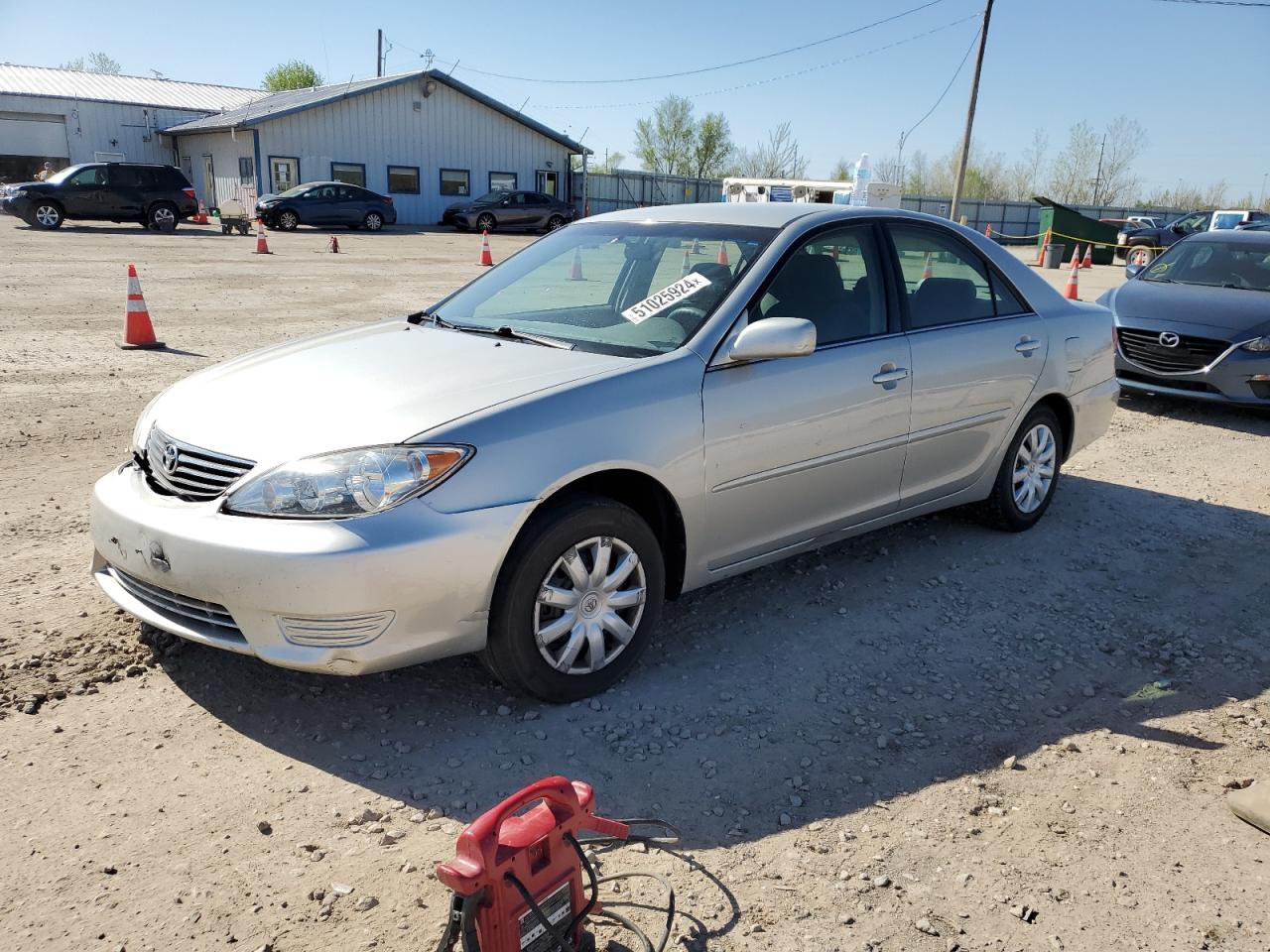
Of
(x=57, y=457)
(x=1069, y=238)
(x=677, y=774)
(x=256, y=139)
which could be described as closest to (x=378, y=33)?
(x=256, y=139)

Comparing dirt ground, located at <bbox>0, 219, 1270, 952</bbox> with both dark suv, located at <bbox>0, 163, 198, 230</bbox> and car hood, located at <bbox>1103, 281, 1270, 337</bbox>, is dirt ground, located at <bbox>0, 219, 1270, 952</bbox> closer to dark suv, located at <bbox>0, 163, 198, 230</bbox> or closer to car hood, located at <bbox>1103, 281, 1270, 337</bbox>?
car hood, located at <bbox>1103, 281, 1270, 337</bbox>

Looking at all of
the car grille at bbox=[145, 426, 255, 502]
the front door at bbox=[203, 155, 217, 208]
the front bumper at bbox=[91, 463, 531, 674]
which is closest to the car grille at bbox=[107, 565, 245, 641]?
the front bumper at bbox=[91, 463, 531, 674]

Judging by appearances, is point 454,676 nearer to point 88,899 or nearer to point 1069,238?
point 88,899

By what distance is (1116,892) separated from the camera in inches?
103

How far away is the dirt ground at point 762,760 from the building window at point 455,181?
36.0 metres

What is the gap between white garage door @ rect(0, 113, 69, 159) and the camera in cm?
4062

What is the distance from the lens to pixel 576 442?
10.6 feet

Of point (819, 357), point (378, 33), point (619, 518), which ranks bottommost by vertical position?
point (619, 518)

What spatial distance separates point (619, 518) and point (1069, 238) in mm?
33096

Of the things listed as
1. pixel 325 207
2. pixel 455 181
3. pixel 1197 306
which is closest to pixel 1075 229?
pixel 455 181

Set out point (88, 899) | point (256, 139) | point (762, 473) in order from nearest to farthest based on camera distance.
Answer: point (88, 899), point (762, 473), point (256, 139)

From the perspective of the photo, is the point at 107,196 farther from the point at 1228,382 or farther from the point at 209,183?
the point at 1228,382

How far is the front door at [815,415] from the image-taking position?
3.71m

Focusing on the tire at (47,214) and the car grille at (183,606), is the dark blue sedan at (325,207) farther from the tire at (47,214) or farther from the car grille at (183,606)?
the car grille at (183,606)
